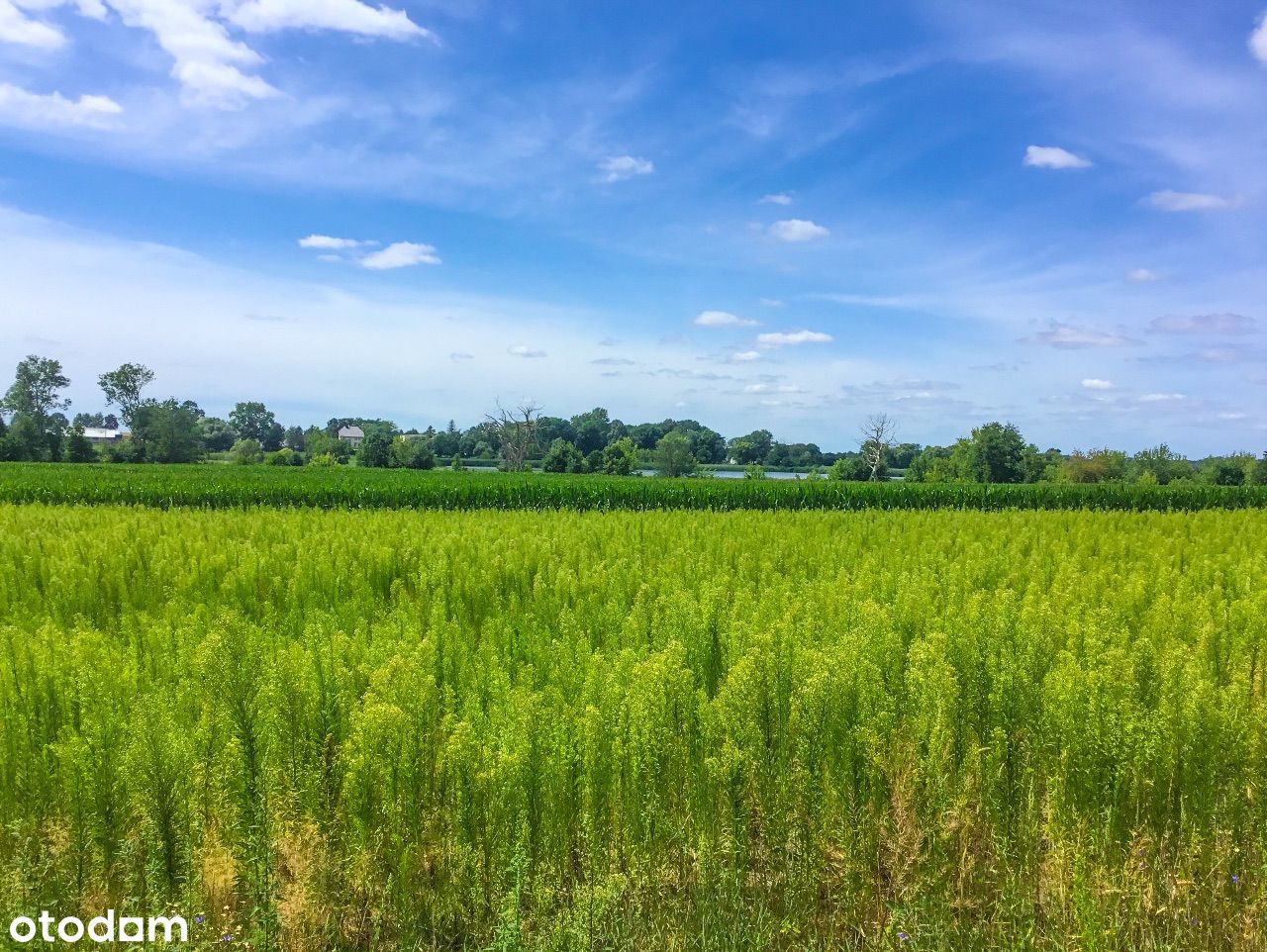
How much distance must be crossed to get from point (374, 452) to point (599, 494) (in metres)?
73.1

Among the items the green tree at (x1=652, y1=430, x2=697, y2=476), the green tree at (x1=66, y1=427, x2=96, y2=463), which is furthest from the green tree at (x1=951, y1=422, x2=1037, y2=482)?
the green tree at (x1=66, y1=427, x2=96, y2=463)

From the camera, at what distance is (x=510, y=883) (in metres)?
3.00

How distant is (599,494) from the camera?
28.0 m

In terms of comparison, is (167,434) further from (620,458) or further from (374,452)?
(620,458)

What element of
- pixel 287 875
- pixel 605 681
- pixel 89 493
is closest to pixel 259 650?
pixel 287 875

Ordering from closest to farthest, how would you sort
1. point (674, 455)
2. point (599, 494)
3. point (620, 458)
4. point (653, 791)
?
point (653, 791) → point (599, 494) → point (620, 458) → point (674, 455)

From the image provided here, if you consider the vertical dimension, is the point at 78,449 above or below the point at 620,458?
below

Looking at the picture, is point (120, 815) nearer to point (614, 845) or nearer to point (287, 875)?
point (287, 875)

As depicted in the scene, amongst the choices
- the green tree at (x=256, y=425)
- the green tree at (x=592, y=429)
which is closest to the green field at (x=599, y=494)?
the green tree at (x=592, y=429)

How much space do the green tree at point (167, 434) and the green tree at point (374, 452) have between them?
18161 millimetres

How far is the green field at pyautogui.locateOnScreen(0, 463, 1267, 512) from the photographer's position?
23969mm

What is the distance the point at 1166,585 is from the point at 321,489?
2425cm

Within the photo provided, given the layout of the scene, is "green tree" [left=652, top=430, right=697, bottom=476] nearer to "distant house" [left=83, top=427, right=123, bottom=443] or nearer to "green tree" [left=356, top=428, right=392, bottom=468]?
"green tree" [left=356, top=428, right=392, bottom=468]

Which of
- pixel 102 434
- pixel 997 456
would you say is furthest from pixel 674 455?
pixel 102 434
